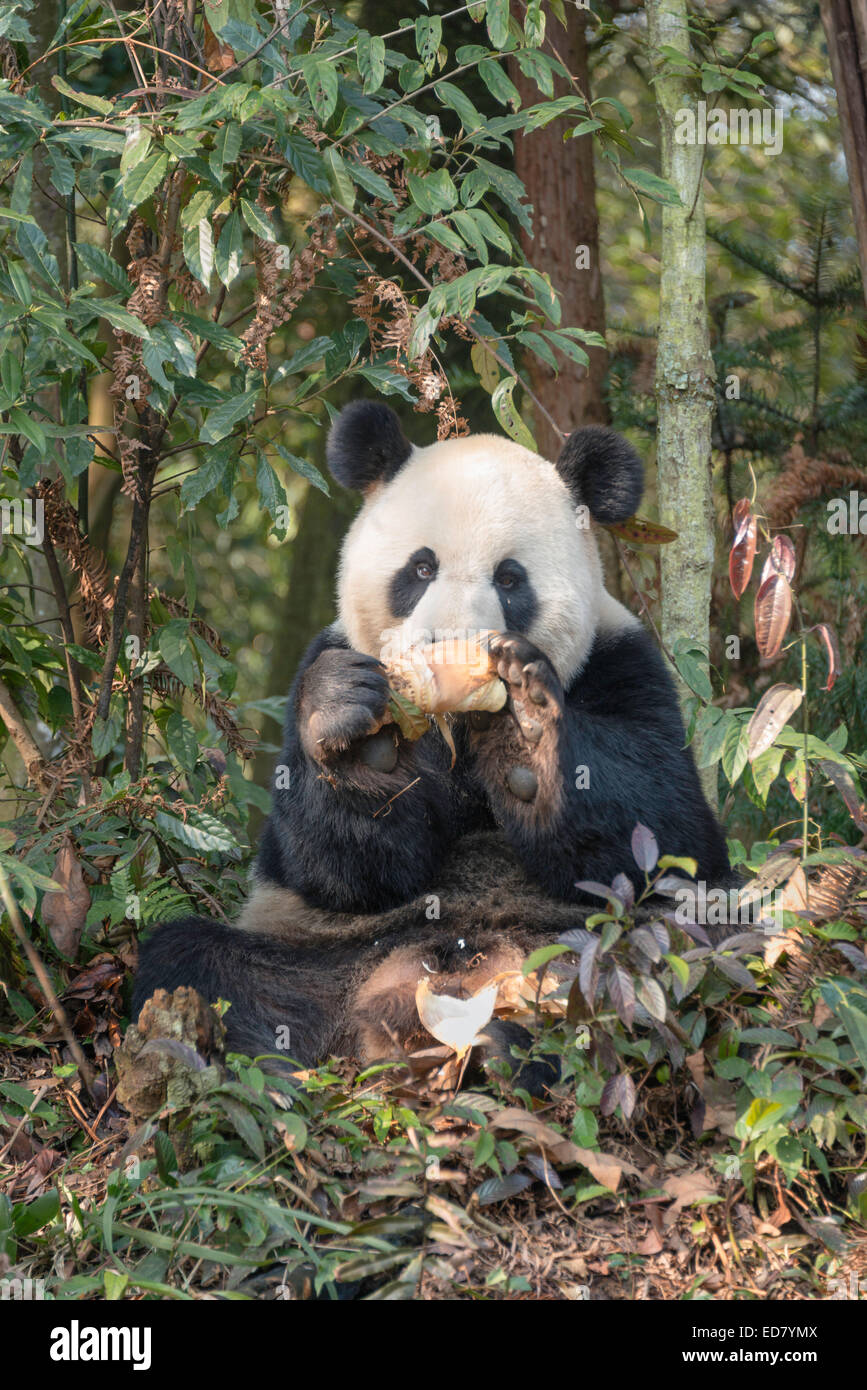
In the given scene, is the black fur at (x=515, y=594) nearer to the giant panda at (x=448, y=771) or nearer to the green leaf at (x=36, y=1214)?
the giant panda at (x=448, y=771)

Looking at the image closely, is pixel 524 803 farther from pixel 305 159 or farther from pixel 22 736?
pixel 305 159

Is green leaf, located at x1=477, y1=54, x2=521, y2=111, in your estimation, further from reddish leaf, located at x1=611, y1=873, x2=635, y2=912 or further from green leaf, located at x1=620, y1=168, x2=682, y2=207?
reddish leaf, located at x1=611, y1=873, x2=635, y2=912

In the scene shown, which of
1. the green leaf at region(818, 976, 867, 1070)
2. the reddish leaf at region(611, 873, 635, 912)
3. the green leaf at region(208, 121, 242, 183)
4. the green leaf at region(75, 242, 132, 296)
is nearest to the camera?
the green leaf at region(818, 976, 867, 1070)

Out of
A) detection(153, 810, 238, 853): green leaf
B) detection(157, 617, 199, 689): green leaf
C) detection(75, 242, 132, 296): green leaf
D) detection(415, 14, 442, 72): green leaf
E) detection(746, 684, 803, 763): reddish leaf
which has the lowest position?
detection(153, 810, 238, 853): green leaf

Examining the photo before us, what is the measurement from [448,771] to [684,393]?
6.09 feet

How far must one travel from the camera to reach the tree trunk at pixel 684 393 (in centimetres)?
505

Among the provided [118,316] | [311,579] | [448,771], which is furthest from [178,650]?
[311,579]

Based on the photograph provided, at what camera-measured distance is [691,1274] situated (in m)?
2.95

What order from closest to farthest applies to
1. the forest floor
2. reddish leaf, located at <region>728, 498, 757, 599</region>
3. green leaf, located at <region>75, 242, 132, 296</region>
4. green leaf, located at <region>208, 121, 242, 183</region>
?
the forest floor < green leaf, located at <region>208, 121, 242, 183</region> < reddish leaf, located at <region>728, 498, 757, 599</region> < green leaf, located at <region>75, 242, 132, 296</region>

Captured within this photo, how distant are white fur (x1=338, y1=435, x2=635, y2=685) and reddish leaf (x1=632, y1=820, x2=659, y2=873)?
82 centimetres

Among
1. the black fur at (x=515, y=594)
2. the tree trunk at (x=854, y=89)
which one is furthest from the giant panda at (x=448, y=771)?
the tree trunk at (x=854, y=89)

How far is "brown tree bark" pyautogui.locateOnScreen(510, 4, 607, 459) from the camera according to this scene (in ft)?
22.7

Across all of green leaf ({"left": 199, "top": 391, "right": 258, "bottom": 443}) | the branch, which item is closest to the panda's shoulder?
green leaf ({"left": 199, "top": 391, "right": 258, "bottom": 443})

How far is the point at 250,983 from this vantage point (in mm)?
4020
